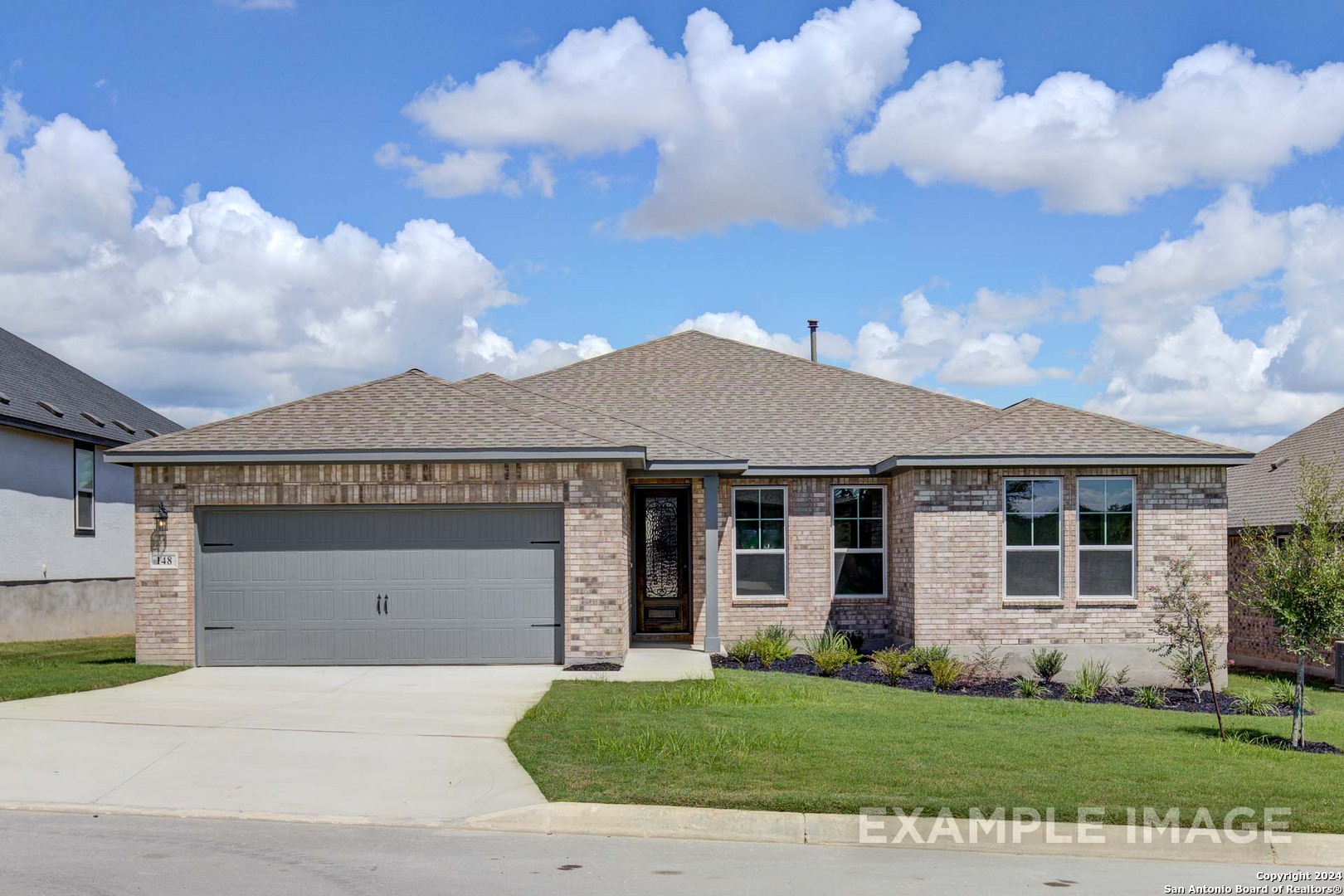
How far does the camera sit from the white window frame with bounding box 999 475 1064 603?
17.6 m

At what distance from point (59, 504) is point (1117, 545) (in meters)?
22.2

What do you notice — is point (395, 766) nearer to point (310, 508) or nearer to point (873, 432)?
point (310, 508)

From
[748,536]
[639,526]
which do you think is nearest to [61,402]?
[639,526]

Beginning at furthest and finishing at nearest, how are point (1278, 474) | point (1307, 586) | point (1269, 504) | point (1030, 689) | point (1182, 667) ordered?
1. point (1278, 474)
2. point (1269, 504)
3. point (1182, 667)
4. point (1030, 689)
5. point (1307, 586)

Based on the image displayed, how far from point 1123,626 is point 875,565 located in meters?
4.01

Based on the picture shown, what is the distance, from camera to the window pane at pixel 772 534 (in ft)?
63.6

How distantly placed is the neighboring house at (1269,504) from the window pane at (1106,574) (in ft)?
9.42

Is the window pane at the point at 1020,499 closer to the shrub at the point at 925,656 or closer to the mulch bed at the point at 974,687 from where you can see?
the shrub at the point at 925,656

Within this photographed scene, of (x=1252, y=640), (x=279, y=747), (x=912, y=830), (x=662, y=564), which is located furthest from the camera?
(x=1252, y=640)

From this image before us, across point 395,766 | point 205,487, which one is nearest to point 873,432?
point 205,487

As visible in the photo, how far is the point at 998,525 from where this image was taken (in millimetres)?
17594

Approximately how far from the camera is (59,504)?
84.5 ft

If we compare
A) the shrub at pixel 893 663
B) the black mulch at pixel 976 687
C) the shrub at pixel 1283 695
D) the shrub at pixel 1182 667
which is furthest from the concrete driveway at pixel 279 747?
the shrub at pixel 1283 695

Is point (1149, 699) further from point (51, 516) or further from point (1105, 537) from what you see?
point (51, 516)
